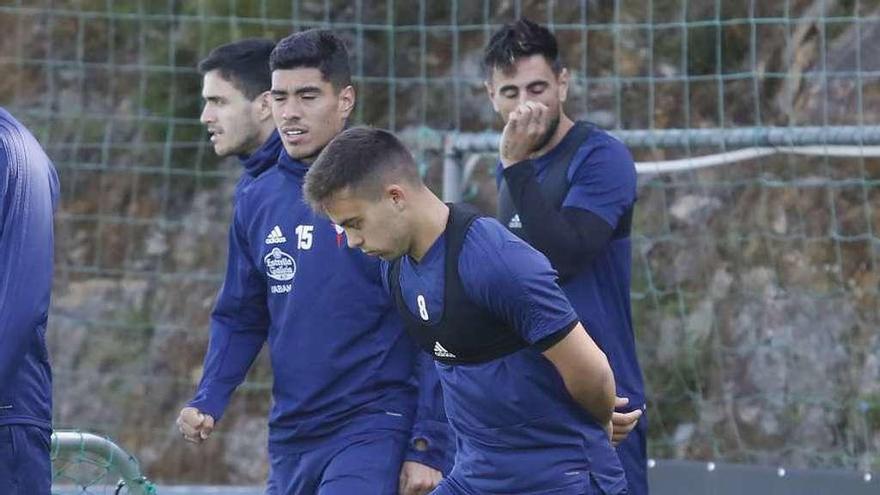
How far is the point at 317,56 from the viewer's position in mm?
5602

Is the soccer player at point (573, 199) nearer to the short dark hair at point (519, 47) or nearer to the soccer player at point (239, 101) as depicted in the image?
the short dark hair at point (519, 47)

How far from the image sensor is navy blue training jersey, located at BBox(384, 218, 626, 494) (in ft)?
14.3

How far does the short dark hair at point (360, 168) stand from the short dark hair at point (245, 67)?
1355 mm

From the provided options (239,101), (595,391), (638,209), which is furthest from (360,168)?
(638,209)

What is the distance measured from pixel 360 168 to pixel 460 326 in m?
0.48

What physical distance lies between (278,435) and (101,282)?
531 centimetres

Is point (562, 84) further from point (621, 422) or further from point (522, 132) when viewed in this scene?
point (621, 422)

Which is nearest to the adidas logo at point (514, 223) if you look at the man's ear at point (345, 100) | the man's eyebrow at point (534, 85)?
the man's eyebrow at point (534, 85)

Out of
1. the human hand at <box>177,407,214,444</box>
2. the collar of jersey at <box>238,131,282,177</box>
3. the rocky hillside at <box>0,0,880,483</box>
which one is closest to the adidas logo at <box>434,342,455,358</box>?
the human hand at <box>177,407,214,444</box>

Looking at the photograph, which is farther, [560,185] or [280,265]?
[560,185]

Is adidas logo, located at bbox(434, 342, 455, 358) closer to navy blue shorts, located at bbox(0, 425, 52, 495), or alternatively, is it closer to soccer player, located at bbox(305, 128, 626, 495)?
soccer player, located at bbox(305, 128, 626, 495)

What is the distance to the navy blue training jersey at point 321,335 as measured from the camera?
17.6 ft

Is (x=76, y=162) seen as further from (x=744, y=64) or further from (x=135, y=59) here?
(x=744, y=64)

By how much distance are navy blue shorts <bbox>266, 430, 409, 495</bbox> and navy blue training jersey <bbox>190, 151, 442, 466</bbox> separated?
0.12 ft
